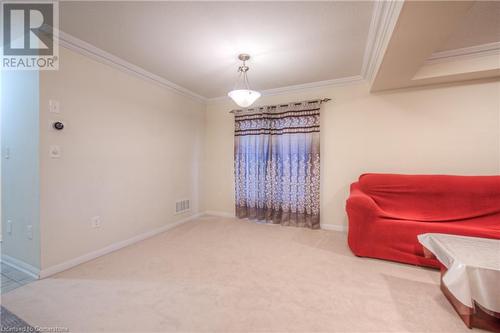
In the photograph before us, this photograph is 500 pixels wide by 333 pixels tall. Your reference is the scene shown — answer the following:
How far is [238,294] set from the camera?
6.06ft

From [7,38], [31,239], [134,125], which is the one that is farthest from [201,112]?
[31,239]

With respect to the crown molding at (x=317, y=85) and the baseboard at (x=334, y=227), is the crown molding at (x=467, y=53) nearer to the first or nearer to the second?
the crown molding at (x=317, y=85)

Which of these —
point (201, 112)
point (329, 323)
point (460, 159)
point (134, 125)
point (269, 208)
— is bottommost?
point (329, 323)

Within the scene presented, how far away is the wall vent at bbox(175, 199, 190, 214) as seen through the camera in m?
3.78

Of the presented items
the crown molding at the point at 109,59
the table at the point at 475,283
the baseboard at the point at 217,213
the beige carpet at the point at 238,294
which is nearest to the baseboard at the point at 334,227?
the beige carpet at the point at 238,294

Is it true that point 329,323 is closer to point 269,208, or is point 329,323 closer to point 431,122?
point 269,208

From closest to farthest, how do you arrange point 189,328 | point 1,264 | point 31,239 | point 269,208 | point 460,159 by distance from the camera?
point 189,328
point 31,239
point 1,264
point 460,159
point 269,208

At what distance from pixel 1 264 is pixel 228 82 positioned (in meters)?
3.45

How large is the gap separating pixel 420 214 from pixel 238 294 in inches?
90.2

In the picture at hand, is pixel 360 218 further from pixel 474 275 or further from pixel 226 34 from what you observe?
pixel 226 34

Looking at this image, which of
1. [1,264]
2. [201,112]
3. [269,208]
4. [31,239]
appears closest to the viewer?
[31,239]

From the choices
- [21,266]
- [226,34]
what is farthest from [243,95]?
[21,266]

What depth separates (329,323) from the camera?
4.97 feet

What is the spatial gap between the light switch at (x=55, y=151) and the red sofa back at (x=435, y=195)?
350 cm
